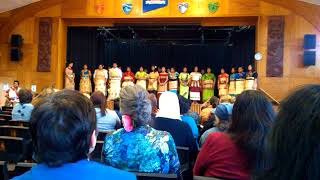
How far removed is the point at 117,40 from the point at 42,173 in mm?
13729

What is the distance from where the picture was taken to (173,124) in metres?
3.21

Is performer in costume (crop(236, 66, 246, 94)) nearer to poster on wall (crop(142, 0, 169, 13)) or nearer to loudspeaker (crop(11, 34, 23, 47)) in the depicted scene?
poster on wall (crop(142, 0, 169, 13))

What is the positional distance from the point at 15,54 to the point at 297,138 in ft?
40.1

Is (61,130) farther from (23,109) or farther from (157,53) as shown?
(157,53)

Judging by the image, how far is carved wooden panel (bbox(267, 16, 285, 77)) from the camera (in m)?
11.0

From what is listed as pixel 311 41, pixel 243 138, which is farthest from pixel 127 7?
pixel 243 138

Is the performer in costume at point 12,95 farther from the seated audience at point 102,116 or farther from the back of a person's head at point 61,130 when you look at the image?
the back of a person's head at point 61,130

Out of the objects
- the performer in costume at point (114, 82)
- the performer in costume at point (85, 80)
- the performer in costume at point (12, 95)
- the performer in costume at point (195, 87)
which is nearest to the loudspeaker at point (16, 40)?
the performer in costume at point (12, 95)

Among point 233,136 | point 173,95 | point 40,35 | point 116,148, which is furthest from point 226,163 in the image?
point 40,35

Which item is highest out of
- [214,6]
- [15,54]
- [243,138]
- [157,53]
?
[214,6]

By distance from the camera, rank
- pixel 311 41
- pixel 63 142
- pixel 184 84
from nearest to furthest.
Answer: pixel 63 142 < pixel 311 41 < pixel 184 84

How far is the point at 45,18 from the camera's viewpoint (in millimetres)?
12070

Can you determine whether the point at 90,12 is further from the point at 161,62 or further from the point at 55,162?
the point at 55,162

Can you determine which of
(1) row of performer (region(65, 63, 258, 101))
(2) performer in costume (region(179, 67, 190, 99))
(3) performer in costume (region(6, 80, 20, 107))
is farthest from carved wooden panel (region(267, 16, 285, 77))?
(3) performer in costume (region(6, 80, 20, 107))
